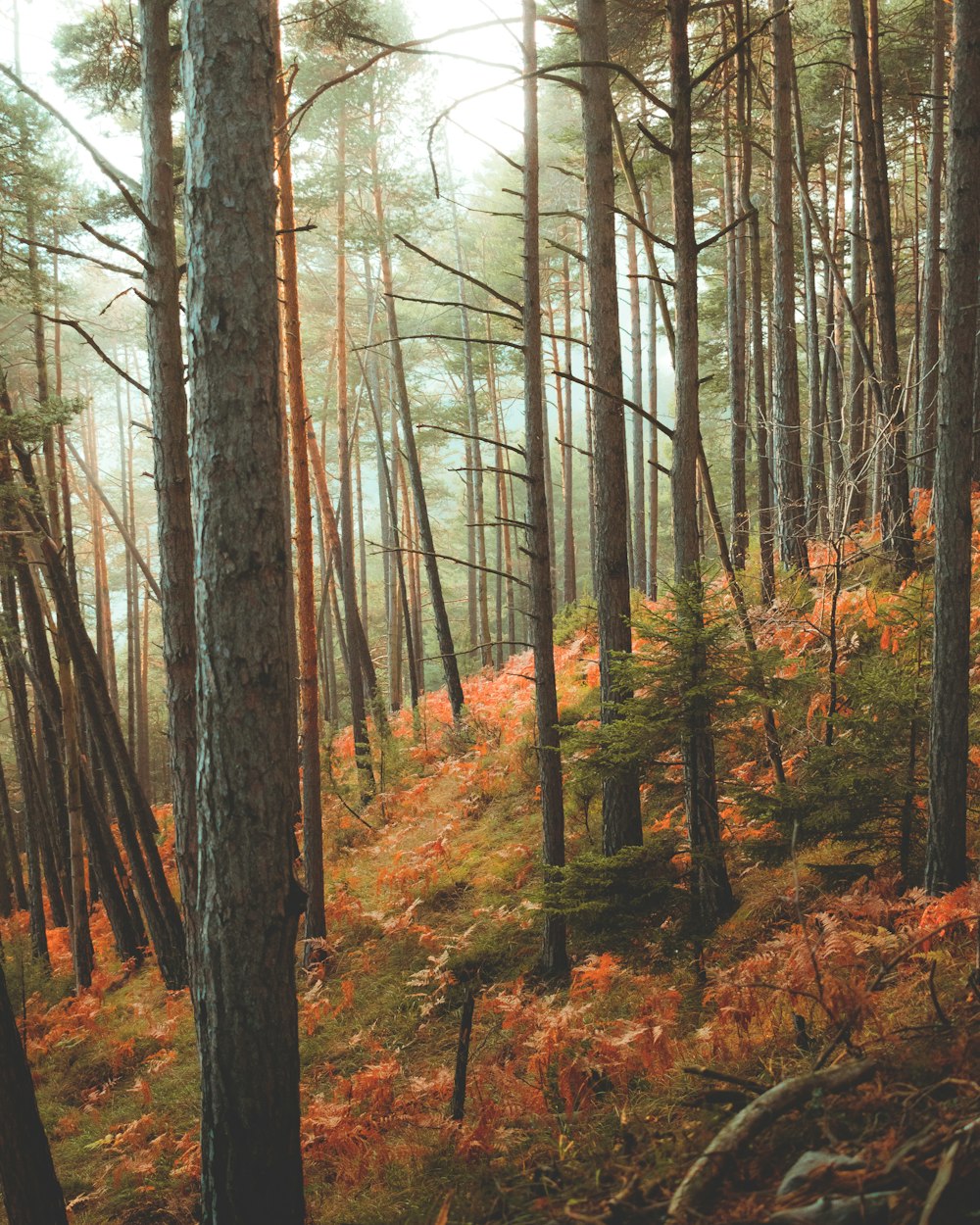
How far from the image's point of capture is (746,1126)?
84.6 inches

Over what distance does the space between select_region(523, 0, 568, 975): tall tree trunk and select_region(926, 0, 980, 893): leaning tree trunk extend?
266cm

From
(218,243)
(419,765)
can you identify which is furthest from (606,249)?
(419,765)

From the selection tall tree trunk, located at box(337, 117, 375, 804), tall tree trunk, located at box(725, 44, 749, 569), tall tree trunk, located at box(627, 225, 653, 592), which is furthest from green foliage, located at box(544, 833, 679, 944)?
tall tree trunk, located at box(627, 225, 653, 592)

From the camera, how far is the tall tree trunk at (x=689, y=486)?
17.9 feet

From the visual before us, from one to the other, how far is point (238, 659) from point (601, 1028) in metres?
3.31

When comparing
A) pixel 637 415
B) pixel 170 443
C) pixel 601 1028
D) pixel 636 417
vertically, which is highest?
pixel 636 417

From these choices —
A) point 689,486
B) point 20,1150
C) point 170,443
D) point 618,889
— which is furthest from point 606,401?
point 20,1150

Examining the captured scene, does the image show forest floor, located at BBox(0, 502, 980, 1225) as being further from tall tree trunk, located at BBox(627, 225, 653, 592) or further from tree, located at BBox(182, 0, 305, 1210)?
tall tree trunk, located at BBox(627, 225, 653, 592)

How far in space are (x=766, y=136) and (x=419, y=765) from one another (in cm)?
1138

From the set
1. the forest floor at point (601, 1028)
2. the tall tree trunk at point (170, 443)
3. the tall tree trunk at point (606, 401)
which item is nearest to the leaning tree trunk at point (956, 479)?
the forest floor at point (601, 1028)

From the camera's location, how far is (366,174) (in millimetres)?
14172

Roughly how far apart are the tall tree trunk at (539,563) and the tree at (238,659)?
300cm

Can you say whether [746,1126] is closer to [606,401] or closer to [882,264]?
[606,401]

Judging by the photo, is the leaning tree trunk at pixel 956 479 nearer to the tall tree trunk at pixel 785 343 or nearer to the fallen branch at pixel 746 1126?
the fallen branch at pixel 746 1126
